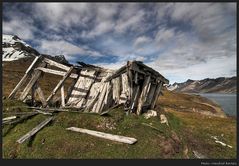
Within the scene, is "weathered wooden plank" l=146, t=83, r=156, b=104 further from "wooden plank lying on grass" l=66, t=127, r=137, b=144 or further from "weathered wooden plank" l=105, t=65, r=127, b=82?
"wooden plank lying on grass" l=66, t=127, r=137, b=144

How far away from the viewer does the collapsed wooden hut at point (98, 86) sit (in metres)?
16.3

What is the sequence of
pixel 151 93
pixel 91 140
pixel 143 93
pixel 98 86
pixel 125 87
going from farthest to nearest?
pixel 151 93, pixel 98 86, pixel 143 93, pixel 125 87, pixel 91 140

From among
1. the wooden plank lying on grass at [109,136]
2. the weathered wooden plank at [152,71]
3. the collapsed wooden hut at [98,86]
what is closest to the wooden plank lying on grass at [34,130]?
the wooden plank lying on grass at [109,136]

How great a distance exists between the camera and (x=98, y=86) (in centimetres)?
1803

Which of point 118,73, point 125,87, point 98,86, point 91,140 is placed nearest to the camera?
point 91,140

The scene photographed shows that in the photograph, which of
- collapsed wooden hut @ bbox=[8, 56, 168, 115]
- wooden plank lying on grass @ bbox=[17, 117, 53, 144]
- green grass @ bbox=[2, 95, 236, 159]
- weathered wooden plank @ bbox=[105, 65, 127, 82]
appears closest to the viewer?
green grass @ bbox=[2, 95, 236, 159]

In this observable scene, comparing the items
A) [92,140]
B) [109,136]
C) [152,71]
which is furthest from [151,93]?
[92,140]

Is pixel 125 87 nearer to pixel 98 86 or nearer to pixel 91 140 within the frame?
pixel 98 86

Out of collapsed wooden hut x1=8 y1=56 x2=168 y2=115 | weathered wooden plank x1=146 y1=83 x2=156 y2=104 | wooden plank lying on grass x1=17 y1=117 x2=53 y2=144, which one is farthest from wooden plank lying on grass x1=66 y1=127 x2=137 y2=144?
weathered wooden plank x1=146 y1=83 x2=156 y2=104

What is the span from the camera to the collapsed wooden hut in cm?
1628

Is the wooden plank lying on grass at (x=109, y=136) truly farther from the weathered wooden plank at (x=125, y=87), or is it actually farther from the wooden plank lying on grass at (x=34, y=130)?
the weathered wooden plank at (x=125, y=87)

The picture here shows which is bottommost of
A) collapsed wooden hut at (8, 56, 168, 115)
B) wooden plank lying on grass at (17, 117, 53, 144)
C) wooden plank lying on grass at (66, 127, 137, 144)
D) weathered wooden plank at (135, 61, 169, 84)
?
wooden plank lying on grass at (17, 117, 53, 144)
